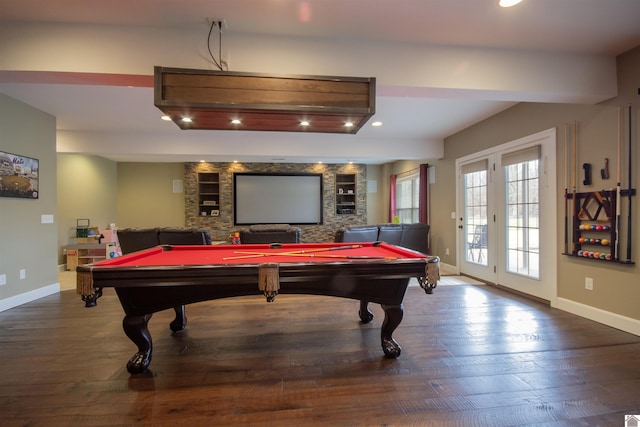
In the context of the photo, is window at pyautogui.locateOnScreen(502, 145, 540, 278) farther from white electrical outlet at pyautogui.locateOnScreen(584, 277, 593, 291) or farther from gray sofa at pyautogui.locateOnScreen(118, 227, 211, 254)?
gray sofa at pyautogui.locateOnScreen(118, 227, 211, 254)

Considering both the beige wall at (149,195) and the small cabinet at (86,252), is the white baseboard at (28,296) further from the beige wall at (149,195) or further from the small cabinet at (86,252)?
the beige wall at (149,195)

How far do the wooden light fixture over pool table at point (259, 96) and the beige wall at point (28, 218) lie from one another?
9.28ft

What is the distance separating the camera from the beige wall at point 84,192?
5.86 metres

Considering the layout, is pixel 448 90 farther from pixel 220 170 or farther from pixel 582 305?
pixel 220 170

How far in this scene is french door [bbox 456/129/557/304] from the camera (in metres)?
3.55

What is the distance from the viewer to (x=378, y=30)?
2416 mm

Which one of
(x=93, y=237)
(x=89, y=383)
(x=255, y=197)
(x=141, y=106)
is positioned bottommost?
(x=89, y=383)

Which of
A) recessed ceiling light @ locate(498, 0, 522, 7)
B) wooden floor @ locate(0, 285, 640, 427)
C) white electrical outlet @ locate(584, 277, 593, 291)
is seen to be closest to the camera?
wooden floor @ locate(0, 285, 640, 427)

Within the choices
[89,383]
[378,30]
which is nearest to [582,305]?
[378,30]

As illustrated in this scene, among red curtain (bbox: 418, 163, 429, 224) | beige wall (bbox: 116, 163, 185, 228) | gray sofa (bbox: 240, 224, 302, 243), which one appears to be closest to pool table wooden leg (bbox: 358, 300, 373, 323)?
gray sofa (bbox: 240, 224, 302, 243)

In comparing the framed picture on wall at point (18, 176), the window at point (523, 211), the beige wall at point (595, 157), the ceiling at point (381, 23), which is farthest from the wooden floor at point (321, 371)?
the ceiling at point (381, 23)

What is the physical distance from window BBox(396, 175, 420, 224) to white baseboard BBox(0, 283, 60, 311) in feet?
21.6

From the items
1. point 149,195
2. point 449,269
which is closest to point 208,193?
point 149,195

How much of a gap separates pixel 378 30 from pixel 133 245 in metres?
4.12
